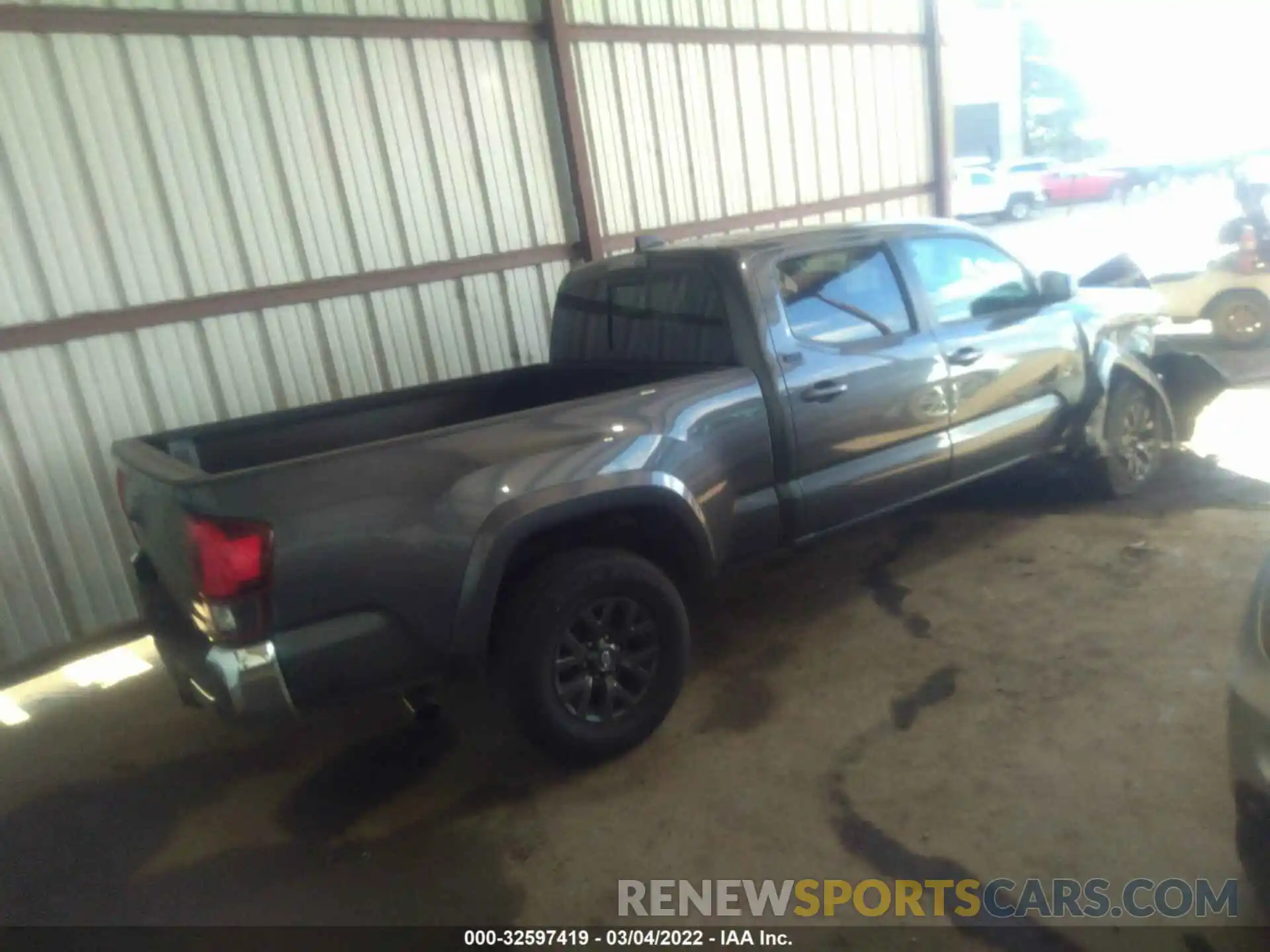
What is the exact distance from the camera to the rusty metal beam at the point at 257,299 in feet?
15.8

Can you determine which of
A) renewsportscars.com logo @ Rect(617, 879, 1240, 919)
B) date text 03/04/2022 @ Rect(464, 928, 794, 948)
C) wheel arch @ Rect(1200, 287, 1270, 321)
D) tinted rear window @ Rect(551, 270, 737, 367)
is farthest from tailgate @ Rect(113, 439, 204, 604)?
wheel arch @ Rect(1200, 287, 1270, 321)

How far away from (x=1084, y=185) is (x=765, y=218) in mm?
18845

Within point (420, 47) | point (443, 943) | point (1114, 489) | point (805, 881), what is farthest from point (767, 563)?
point (420, 47)

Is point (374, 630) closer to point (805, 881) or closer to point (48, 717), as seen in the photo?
point (805, 881)

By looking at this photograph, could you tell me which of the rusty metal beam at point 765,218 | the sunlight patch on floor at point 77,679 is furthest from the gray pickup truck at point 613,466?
the rusty metal beam at point 765,218

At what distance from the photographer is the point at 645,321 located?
13.4 feet

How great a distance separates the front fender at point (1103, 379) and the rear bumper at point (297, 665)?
3.84 meters

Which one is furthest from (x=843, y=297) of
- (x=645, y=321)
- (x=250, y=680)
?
Answer: (x=250, y=680)

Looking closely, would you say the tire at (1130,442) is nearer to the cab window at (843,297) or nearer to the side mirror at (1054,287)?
the side mirror at (1054,287)

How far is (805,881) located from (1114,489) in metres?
3.52

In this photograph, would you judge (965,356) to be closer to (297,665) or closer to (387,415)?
(387,415)

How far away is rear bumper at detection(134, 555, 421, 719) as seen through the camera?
2.66 metres

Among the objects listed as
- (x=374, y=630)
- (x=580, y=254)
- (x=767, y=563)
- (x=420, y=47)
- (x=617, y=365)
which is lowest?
(x=767, y=563)

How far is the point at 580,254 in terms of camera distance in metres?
6.89
